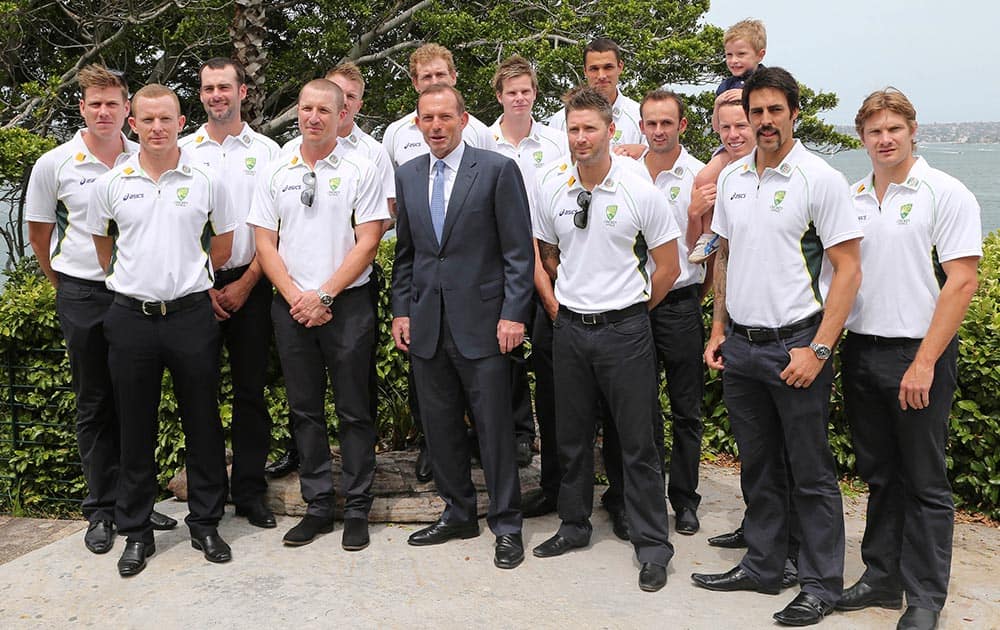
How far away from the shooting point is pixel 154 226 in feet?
16.1

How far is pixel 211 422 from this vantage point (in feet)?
17.1

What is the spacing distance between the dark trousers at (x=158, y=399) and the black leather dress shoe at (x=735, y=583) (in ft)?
8.46

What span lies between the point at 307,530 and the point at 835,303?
2963 millimetres

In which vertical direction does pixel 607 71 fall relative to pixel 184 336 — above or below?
above

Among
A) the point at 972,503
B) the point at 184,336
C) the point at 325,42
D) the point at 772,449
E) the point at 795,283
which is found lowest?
the point at 972,503

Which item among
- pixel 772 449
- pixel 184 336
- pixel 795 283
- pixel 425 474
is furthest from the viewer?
pixel 425 474

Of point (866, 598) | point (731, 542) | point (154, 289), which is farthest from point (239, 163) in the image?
point (866, 598)

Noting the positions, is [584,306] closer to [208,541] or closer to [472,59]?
[208,541]

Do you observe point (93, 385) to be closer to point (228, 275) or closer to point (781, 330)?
point (228, 275)

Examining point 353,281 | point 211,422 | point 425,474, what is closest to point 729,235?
point 353,281

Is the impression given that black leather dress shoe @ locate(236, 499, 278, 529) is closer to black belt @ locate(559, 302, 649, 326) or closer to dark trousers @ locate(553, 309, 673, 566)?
dark trousers @ locate(553, 309, 673, 566)

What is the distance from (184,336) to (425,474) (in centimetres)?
172

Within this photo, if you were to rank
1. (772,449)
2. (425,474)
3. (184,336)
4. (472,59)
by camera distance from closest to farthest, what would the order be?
(772,449) < (184,336) < (425,474) < (472,59)

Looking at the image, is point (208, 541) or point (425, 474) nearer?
point (208, 541)
